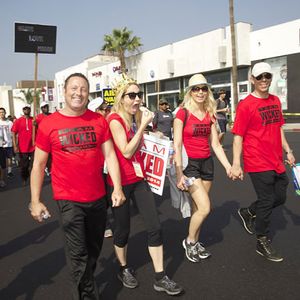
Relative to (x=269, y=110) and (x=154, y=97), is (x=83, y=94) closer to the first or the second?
(x=269, y=110)

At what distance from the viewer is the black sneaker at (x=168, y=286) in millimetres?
3252

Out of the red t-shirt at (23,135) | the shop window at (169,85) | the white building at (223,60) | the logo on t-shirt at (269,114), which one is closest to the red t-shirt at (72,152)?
the logo on t-shirt at (269,114)

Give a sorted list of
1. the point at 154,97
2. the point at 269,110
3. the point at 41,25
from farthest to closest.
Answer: the point at 154,97 < the point at 41,25 < the point at 269,110

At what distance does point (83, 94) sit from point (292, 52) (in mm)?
21242

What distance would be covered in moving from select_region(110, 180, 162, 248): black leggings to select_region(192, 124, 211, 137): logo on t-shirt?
888 millimetres

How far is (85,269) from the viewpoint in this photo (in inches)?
114

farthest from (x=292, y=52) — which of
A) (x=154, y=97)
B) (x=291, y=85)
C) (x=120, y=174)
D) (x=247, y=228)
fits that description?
(x=120, y=174)

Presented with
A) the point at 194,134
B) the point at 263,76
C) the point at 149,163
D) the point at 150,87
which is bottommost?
the point at 149,163

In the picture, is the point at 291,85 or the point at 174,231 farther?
the point at 291,85

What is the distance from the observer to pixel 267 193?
397 centimetres

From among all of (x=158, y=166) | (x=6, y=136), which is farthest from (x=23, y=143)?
(x=158, y=166)

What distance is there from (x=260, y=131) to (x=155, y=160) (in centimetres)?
124

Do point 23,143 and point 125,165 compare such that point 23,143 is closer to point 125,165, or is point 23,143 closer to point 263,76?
point 125,165

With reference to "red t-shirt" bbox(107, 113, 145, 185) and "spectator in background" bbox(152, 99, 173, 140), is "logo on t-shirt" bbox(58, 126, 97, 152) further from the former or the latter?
"spectator in background" bbox(152, 99, 173, 140)
